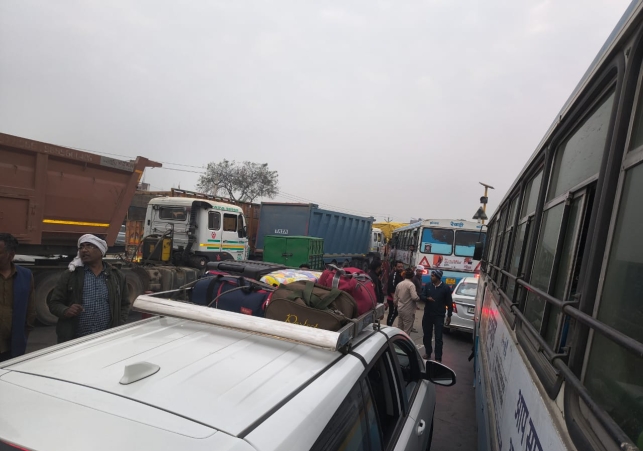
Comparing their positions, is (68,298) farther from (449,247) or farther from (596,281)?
(449,247)

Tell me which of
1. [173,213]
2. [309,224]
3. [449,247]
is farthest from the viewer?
[309,224]

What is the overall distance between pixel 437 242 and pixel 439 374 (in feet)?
35.5

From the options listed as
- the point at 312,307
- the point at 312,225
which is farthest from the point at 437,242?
the point at 312,307

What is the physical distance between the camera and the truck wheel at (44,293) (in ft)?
21.6

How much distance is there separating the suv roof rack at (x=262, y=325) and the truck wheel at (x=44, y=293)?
5.83 meters

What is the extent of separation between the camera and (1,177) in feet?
18.7

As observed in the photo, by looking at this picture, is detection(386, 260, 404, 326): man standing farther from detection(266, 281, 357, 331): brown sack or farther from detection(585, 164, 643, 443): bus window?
detection(585, 164, 643, 443): bus window

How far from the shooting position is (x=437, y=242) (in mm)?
13125

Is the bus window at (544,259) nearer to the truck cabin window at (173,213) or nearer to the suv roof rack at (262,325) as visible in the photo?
the suv roof rack at (262,325)

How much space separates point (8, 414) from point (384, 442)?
61.5 inches

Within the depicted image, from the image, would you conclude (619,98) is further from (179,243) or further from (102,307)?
(179,243)

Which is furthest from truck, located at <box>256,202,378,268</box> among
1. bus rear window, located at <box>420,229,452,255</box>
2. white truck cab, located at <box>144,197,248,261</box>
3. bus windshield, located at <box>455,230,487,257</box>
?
white truck cab, located at <box>144,197,248,261</box>

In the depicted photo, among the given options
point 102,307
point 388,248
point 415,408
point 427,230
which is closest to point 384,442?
point 415,408

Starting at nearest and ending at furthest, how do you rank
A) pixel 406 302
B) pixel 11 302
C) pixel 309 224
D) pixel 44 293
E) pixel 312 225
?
1. pixel 11 302
2. pixel 44 293
3. pixel 406 302
4. pixel 309 224
5. pixel 312 225
